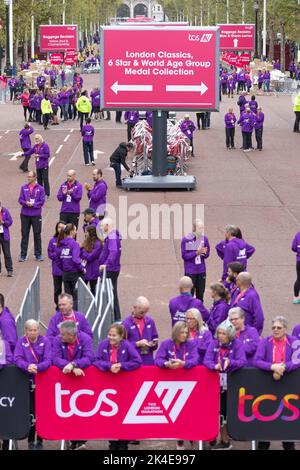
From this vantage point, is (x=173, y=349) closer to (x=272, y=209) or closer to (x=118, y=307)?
(x=118, y=307)

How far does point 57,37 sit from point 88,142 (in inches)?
1875

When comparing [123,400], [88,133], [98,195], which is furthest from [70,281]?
[88,133]

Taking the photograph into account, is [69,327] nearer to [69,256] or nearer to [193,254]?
[69,256]

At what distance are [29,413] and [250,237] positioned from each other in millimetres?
12752

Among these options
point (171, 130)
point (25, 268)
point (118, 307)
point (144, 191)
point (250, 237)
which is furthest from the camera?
point (171, 130)

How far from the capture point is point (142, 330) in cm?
1240

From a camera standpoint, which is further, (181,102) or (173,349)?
(181,102)

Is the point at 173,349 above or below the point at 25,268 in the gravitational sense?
above

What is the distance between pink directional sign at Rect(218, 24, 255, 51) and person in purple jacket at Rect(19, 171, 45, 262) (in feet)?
182

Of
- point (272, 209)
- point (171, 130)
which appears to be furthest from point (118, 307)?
point (171, 130)

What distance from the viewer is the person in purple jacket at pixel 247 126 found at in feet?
113

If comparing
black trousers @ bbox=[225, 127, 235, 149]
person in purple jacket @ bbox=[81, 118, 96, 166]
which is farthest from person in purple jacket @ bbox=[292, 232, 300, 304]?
black trousers @ bbox=[225, 127, 235, 149]

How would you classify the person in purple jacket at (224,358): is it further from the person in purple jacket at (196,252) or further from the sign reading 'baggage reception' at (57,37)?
the sign reading 'baggage reception' at (57,37)
